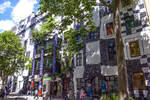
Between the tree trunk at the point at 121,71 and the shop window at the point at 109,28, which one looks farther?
the shop window at the point at 109,28

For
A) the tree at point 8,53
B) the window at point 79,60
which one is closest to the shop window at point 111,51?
the window at point 79,60

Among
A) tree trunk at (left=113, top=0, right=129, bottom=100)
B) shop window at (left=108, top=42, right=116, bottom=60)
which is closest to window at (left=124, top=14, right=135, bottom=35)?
shop window at (left=108, top=42, right=116, bottom=60)

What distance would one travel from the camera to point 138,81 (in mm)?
12344

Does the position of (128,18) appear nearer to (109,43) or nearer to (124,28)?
(124,28)

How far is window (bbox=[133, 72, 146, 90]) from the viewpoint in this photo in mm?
12047

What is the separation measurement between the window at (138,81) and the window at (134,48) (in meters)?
1.99

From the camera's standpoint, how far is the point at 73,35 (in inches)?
595

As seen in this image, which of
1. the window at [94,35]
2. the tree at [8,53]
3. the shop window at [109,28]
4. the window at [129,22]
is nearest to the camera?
the window at [129,22]

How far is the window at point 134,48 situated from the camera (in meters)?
13.0

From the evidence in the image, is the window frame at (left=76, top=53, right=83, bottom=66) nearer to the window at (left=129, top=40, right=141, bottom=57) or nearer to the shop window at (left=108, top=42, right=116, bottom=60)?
the shop window at (left=108, top=42, right=116, bottom=60)

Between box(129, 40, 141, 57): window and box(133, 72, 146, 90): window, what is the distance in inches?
78.5

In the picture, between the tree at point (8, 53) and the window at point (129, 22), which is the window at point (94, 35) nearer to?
the window at point (129, 22)

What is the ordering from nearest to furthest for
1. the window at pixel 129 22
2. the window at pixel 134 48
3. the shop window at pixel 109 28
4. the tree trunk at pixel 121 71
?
the tree trunk at pixel 121 71, the window at pixel 134 48, the window at pixel 129 22, the shop window at pixel 109 28

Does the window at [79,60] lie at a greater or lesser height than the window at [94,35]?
lesser
